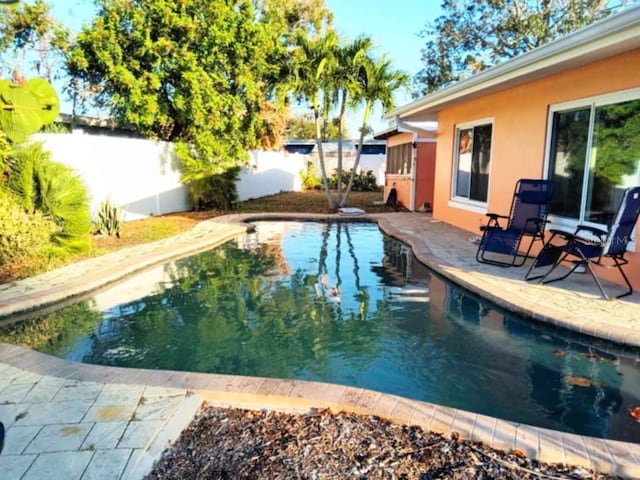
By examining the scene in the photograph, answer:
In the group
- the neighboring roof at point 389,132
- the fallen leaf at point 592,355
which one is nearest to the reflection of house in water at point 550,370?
the fallen leaf at point 592,355

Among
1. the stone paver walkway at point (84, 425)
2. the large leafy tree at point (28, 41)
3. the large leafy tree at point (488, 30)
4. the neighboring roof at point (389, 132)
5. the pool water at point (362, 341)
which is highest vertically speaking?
the large leafy tree at point (488, 30)

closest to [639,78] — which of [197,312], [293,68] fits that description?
[197,312]

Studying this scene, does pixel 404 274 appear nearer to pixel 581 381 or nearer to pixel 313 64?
pixel 581 381

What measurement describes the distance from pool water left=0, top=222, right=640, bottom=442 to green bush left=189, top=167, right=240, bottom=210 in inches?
308

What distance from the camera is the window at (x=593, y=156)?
6.09 meters

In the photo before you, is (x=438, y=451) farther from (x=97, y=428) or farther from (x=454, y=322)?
(x=454, y=322)

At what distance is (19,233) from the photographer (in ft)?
22.0

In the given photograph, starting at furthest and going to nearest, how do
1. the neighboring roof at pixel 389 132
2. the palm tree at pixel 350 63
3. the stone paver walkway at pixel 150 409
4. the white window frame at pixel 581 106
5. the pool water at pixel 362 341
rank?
the neighboring roof at pixel 389 132
the palm tree at pixel 350 63
the white window frame at pixel 581 106
the pool water at pixel 362 341
the stone paver walkway at pixel 150 409

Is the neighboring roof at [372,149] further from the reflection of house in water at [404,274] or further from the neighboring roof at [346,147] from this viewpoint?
the reflection of house in water at [404,274]

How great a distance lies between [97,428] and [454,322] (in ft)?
12.3

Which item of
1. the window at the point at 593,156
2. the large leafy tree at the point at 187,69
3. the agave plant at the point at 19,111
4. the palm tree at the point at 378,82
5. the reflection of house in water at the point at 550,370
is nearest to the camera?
the reflection of house in water at the point at 550,370

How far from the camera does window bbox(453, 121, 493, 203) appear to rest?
986cm

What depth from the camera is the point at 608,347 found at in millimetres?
4426

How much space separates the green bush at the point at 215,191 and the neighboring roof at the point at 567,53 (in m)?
8.35
